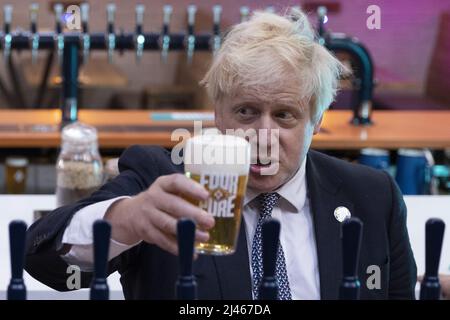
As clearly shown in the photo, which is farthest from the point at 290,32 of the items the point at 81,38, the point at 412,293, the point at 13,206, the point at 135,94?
the point at 135,94

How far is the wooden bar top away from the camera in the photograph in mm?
4590

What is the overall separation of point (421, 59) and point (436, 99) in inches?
13.3

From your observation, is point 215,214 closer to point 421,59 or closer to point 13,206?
point 13,206

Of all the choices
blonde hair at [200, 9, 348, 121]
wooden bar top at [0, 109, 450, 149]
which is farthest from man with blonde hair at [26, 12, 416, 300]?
wooden bar top at [0, 109, 450, 149]

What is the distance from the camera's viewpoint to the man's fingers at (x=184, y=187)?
4.27 feet

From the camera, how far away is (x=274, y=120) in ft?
6.32

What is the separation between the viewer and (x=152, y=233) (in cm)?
140

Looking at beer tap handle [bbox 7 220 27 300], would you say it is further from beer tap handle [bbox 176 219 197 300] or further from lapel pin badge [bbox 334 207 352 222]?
lapel pin badge [bbox 334 207 352 222]

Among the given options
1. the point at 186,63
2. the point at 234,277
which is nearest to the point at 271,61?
the point at 234,277

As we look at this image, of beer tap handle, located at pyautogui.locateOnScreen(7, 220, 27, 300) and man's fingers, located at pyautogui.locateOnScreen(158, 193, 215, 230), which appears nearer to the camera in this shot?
beer tap handle, located at pyautogui.locateOnScreen(7, 220, 27, 300)

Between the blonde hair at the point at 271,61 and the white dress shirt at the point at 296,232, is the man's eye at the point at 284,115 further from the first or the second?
the white dress shirt at the point at 296,232

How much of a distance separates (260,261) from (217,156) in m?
0.62

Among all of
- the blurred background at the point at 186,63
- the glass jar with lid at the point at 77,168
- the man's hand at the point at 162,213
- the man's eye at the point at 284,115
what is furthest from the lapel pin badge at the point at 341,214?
the blurred background at the point at 186,63

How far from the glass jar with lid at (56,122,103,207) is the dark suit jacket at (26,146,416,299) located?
82cm
